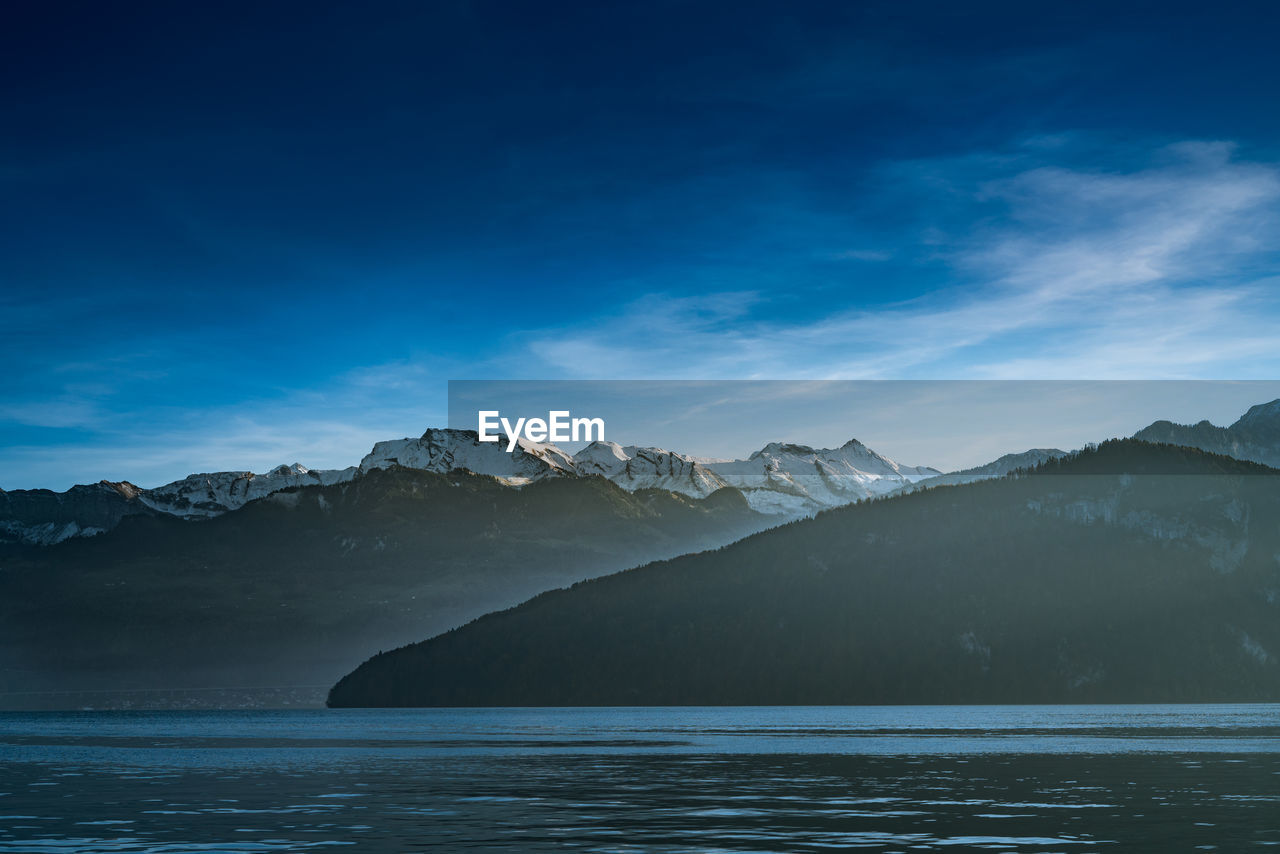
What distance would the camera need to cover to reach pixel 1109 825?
70.7m

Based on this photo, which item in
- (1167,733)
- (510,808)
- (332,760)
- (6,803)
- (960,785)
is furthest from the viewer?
(1167,733)

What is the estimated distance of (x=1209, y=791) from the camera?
8931 cm

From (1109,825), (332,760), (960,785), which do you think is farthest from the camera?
(332,760)

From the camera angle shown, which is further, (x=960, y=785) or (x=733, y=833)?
(x=960, y=785)

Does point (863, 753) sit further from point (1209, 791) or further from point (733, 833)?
point (733, 833)

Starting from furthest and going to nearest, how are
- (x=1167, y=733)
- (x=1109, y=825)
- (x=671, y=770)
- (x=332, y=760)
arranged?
(x=1167, y=733)
(x=332, y=760)
(x=671, y=770)
(x=1109, y=825)

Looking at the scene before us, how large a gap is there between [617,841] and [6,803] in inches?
2034

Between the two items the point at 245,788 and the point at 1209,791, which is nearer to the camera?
the point at 1209,791

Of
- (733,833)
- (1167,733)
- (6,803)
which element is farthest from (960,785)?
(1167,733)

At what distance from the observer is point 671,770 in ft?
400

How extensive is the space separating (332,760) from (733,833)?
9227cm

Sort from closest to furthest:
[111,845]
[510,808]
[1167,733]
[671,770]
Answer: [111,845], [510,808], [671,770], [1167,733]

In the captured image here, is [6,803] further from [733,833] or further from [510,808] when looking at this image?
[733,833]

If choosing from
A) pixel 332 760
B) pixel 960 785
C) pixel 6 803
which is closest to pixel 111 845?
pixel 6 803
